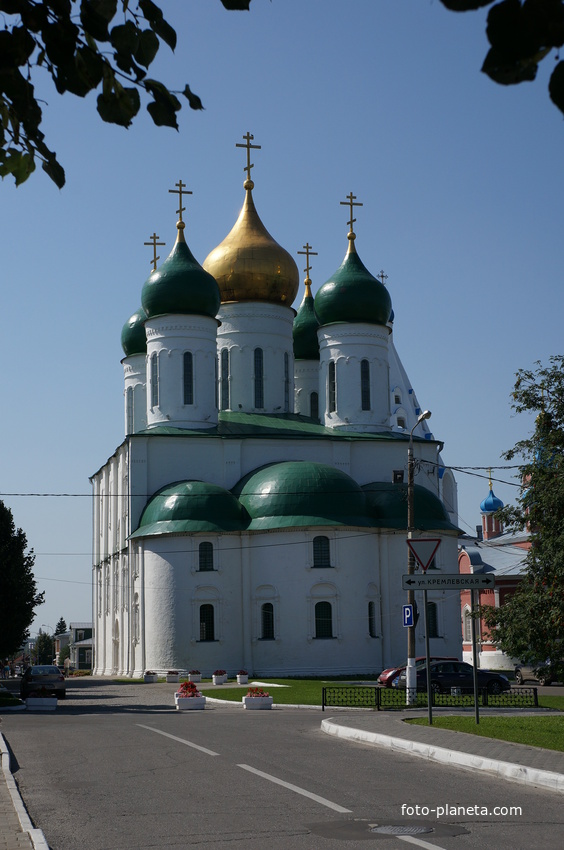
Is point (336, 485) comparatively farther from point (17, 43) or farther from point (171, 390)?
point (17, 43)

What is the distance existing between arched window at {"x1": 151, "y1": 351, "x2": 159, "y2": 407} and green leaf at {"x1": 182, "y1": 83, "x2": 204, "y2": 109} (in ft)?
141

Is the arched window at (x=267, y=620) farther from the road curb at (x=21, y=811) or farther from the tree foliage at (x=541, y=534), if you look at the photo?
the road curb at (x=21, y=811)

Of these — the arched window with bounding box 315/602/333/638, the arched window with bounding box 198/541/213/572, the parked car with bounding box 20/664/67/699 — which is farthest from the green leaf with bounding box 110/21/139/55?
the arched window with bounding box 198/541/213/572

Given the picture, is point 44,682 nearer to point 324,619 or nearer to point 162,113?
point 324,619

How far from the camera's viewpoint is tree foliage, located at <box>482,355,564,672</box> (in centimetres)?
1677

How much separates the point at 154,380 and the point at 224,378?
4438mm

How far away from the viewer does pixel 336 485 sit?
4341cm

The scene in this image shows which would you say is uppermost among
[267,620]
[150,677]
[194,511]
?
[194,511]

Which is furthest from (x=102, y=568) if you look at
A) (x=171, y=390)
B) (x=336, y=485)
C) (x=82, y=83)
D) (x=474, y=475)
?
(x=82, y=83)

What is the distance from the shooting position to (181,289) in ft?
151

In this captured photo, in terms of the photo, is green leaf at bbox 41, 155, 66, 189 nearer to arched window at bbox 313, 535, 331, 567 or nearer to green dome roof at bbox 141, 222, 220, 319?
arched window at bbox 313, 535, 331, 567

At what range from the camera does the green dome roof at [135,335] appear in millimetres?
54812

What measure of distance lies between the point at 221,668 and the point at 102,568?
13.3 meters

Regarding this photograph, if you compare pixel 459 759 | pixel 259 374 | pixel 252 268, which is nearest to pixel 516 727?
pixel 459 759
